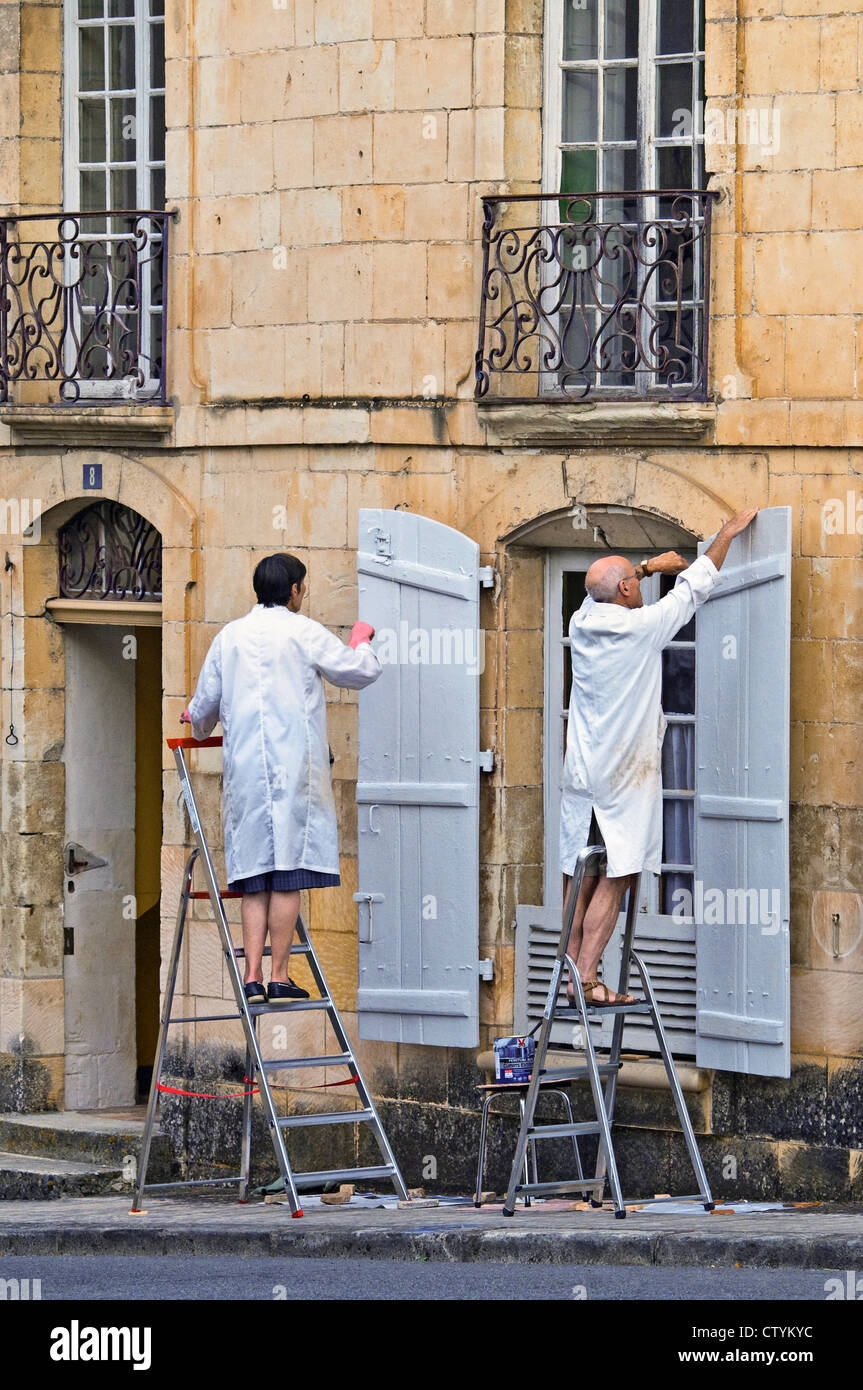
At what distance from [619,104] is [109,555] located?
11.1 ft

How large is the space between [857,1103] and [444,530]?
9.86ft

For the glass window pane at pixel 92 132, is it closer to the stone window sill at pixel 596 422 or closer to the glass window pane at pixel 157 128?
the glass window pane at pixel 157 128

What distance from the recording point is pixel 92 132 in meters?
12.7

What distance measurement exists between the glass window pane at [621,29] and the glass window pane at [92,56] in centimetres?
280

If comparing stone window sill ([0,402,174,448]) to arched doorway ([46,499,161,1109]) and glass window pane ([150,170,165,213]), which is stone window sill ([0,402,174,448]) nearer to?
arched doorway ([46,499,161,1109])

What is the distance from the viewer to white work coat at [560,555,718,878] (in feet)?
31.2

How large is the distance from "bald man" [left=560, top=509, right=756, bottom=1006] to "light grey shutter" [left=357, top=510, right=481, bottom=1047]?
152 cm

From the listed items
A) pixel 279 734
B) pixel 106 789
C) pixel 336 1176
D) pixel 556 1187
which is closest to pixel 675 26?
pixel 279 734

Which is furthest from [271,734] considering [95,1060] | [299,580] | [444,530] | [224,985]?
[95,1060]

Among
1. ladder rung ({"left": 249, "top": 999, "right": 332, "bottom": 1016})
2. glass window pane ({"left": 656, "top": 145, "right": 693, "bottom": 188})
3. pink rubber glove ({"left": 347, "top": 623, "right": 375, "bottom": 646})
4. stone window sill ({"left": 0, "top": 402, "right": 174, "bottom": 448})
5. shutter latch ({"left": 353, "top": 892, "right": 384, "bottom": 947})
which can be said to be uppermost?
glass window pane ({"left": 656, "top": 145, "right": 693, "bottom": 188})

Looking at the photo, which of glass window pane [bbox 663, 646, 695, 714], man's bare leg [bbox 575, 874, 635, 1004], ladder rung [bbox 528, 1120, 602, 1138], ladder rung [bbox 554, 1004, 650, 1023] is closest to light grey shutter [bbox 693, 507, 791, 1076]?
glass window pane [bbox 663, 646, 695, 714]

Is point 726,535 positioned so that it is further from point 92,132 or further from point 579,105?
point 92,132

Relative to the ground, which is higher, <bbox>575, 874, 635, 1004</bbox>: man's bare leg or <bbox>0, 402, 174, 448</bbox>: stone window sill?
<bbox>0, 402, 174, 448</bbox>: stone window sill

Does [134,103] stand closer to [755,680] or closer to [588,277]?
[588,277]
